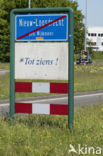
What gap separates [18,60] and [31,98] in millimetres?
7980

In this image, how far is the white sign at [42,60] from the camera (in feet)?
25.2

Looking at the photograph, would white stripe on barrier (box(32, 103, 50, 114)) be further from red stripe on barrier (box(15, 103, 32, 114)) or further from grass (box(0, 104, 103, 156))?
grass (box(0, 104, 103, 156))

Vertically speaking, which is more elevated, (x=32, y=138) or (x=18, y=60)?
(x=18, y=60)

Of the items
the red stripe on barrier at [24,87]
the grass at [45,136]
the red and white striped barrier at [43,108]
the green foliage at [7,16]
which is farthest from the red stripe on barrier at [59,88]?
the green foliage at [7,16]

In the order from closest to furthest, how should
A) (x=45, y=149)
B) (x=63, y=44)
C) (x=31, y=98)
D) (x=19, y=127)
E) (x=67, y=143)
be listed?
(x=45, y=149)
(x=67, y=143)
(x=19, y=127)
(x=63, y=44)
(x=31, y=98)

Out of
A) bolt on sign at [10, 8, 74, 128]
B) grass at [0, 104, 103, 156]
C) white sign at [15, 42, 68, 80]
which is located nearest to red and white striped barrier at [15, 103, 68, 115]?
bolt on sign at [10, 8, 74, 128]

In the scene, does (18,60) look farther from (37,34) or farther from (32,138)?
(32,138)

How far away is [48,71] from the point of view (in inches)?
306

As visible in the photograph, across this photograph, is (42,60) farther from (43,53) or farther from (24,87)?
(24,87)

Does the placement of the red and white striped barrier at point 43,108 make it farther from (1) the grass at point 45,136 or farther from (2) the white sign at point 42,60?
(2) the white sign at point 42,60

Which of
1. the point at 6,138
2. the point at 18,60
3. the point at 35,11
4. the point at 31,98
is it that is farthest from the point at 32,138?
the point at 31,98

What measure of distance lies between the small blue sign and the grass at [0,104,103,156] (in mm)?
1538

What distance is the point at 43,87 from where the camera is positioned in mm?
7703

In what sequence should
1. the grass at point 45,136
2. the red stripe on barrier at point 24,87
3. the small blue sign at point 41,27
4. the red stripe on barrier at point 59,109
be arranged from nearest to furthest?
the grass at point 45,136 → the red stripe on barrier at point 59,109 → the small blue sign at point 41,27 → the red stripe on barrier at point 24,87
